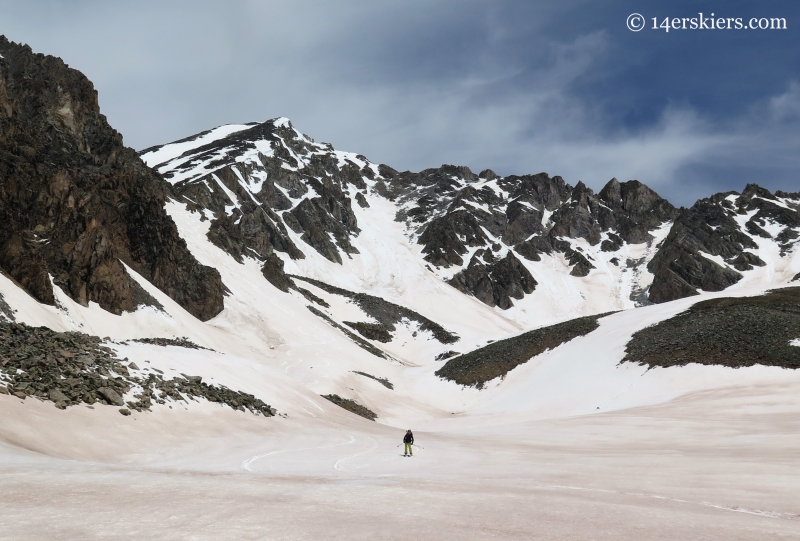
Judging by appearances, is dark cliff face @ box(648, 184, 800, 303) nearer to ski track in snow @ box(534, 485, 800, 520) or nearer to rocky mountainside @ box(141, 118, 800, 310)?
rocky mountainside @ box(141, 118, 800, 310)

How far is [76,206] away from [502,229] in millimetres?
156166

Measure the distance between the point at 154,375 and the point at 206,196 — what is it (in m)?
93.5

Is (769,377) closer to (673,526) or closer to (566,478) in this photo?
(566,478)

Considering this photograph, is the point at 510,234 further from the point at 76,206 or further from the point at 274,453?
the point at 274,453

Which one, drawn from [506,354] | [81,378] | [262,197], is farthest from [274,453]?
[262,197]

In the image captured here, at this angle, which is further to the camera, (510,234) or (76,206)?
(510,234)

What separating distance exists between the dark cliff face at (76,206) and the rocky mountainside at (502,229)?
42229 mm

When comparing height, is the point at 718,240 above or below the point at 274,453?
above

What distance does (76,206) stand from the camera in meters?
45.6

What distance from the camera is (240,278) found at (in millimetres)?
75750

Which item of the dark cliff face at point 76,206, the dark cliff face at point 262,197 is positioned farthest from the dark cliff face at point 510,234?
the dark cliff face at point 76,206

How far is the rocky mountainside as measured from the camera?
138 meters

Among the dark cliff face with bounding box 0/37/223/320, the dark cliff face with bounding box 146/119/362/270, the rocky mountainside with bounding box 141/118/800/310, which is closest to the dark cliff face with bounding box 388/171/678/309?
the rocky mountainside with bounding box 141/118/800/310

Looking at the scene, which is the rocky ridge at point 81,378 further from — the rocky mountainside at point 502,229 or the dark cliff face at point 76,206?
the rocky mountainside at point 502,229
